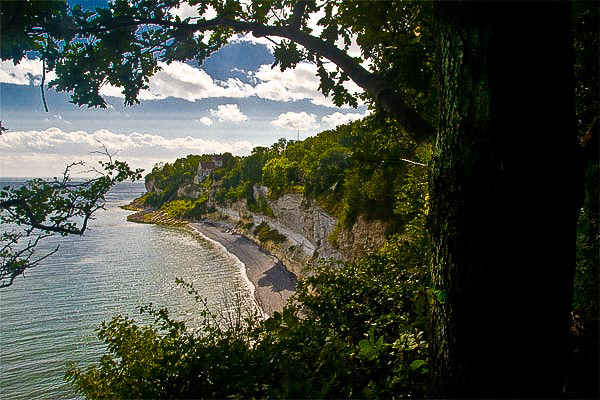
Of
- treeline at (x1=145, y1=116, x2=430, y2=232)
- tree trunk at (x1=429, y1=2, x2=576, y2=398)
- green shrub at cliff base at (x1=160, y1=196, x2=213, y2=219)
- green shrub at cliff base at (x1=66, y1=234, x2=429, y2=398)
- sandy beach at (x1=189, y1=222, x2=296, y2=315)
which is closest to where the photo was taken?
tree trunk at (x1=429, y1=2, x2=576, y2=398)

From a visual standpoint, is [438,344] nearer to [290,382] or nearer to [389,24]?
[290,382]

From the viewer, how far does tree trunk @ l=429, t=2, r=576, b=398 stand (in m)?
1.41

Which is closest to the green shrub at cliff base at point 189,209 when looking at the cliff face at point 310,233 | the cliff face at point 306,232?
the cliff face at point 306,232

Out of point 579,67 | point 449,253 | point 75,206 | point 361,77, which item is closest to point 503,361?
point 449,253

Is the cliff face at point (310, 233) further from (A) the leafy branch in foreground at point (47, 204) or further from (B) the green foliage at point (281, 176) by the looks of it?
(A) the leafy branch in foreground at point (47, 204)

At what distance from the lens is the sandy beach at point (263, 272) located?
24.3m

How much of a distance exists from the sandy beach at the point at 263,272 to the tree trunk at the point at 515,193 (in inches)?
535

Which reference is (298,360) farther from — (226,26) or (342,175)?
(226,26)

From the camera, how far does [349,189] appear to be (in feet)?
74.1

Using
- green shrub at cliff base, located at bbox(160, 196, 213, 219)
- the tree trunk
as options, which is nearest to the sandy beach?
the tree trunk

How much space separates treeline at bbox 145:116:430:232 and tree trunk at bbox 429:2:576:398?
1153 mm

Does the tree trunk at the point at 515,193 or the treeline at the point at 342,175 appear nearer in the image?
the tree trunk at the point at 515,193

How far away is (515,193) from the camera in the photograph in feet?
4.64

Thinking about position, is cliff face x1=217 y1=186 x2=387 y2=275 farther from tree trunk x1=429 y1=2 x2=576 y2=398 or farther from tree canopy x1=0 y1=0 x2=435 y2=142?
tree trunk x1=429 y1=2 x2=576 y2=398
